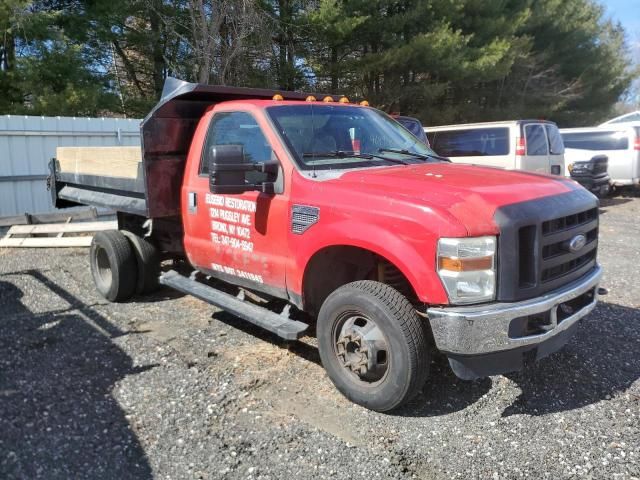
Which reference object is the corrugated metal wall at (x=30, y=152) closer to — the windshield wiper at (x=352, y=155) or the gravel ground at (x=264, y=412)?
the gravel ground at (x=264, y=412)

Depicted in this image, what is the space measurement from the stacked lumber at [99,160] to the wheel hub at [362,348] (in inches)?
131

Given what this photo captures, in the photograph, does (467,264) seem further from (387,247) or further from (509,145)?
(509,145)

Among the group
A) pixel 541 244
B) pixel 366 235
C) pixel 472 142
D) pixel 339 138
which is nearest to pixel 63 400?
pixel 366 235

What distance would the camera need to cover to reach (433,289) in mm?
3133

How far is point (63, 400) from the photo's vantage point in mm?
3686

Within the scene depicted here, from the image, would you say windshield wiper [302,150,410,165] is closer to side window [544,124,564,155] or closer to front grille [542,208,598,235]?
front grille [542,208,598,235]

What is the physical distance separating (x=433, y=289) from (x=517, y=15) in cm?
2159

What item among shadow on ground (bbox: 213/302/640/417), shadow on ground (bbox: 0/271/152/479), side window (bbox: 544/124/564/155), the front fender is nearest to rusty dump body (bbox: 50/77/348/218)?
shadow on ground (bbox: 0/271/152/479)

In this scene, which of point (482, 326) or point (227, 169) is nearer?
point (482, 326)

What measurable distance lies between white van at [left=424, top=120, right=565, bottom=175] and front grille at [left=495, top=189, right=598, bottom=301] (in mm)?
7970

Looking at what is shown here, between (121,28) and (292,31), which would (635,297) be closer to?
(292,31)

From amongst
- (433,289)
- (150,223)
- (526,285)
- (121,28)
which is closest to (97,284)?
(150,223)

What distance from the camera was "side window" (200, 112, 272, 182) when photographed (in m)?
4.21

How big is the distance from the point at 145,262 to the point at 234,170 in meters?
2.39
